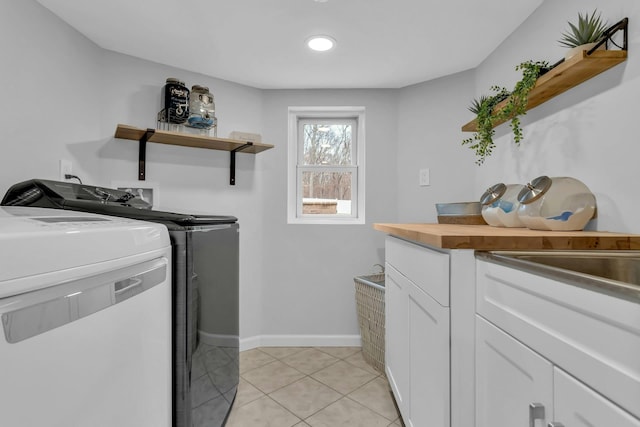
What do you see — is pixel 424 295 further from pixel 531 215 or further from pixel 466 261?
pixel 531 215

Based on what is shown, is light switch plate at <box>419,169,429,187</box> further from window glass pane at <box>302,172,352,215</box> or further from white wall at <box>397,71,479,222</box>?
window glass pane at <box>302,172,352,215</box>

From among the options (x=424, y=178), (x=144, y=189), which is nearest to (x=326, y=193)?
(x=424, y=178)

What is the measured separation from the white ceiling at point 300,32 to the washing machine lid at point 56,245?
1.39 meters

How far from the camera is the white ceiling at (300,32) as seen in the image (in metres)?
1.67

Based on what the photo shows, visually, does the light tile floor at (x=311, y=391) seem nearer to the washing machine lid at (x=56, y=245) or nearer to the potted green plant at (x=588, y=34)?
the washing machine lid at (x=56, y=245)

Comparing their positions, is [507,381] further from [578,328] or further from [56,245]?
[56,245]

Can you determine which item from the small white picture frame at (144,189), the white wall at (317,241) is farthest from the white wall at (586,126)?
the small white picture frame at (144,189)

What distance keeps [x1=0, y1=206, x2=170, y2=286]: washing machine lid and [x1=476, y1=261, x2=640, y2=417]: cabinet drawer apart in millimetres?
946

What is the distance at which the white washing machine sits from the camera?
504mm

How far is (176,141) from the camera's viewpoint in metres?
2.27

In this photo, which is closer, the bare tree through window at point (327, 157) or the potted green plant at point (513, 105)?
the potted green plant at point (513, 105)

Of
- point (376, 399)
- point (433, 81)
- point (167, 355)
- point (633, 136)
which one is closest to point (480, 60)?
point (433, 81)

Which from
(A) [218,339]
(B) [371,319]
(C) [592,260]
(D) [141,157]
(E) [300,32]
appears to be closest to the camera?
(C) [592,260]

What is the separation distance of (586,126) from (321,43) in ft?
4.66
